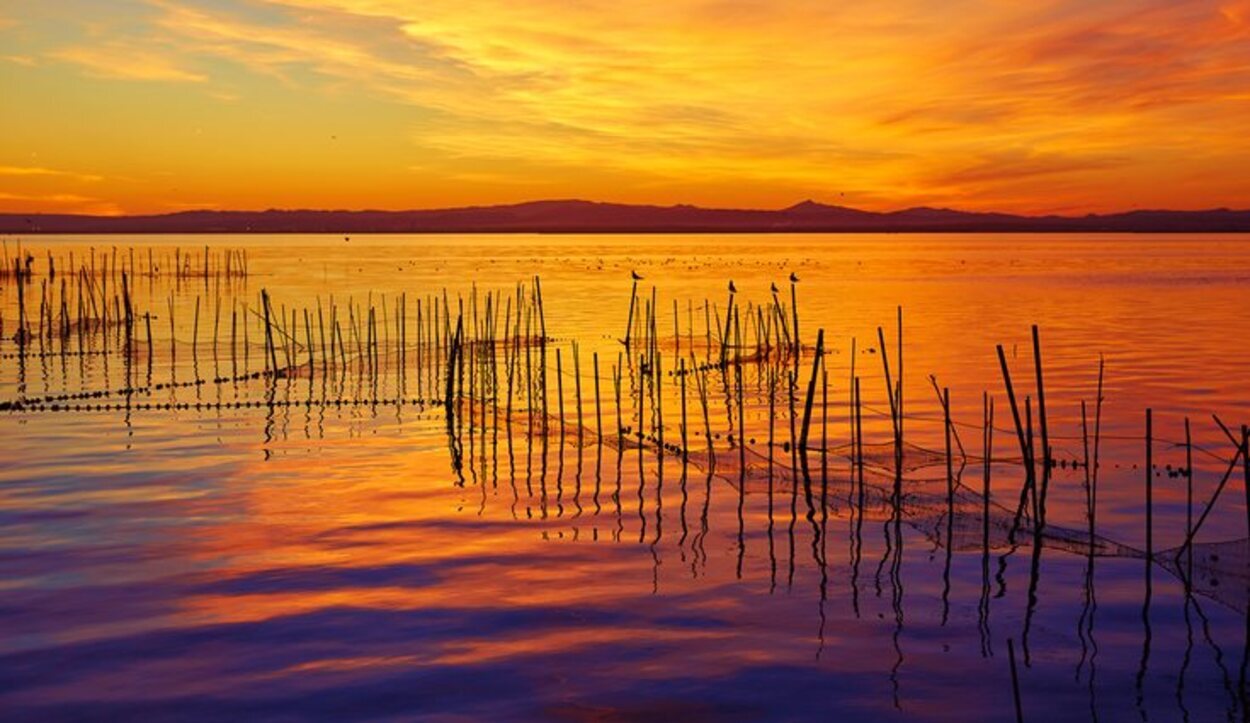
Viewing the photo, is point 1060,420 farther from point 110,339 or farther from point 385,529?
point 110,339

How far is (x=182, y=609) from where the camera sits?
302 inches

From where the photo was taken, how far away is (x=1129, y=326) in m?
28.5

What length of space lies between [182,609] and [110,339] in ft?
66.3

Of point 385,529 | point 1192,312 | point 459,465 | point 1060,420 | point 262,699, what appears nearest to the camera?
point 262,699

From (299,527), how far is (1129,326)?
23.9 meters

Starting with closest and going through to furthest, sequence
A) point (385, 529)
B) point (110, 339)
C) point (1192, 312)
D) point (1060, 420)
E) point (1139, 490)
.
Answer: point (385, 529) < point (1139, 490) < point (1060, 420) < point (110, 339) < point (1192, 312)

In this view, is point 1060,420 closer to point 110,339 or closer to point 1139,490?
point 1139,490

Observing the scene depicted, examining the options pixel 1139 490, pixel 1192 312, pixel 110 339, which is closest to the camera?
pixel 1139 490

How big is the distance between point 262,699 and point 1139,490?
8408mm

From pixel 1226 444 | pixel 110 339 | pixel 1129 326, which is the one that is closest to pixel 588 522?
pixel 1226 444

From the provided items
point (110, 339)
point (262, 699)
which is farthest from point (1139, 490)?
point (110, 339)

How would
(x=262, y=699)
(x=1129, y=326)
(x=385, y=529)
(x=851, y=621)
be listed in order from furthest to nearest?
(x=1129, y=326) < (x=385, y=529) < (x=851, y=621) < (x=262, y=699)

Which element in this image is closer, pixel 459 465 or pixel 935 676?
pixel 935 676

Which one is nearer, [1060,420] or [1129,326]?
[1060,420]
